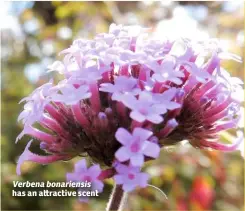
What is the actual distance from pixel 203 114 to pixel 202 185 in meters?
1.52

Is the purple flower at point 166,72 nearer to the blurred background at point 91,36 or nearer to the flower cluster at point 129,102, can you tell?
the flower cluster at point 129,102

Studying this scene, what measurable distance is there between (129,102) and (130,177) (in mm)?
141

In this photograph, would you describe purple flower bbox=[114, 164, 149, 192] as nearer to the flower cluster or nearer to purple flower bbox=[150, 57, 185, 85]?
the flower cluster

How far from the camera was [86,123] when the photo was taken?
1071mm

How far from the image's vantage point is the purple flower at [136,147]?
0.88 m

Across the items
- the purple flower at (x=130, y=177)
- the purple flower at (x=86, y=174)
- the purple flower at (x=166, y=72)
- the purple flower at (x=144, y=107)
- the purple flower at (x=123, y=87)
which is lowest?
the purple flower at (x=86, y=174)

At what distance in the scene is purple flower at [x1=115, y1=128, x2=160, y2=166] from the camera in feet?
2.89

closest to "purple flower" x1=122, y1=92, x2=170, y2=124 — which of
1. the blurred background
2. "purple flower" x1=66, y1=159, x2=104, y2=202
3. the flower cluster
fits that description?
the flower cluster

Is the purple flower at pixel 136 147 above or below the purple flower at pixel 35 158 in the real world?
above

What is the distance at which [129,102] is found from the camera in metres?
0.92

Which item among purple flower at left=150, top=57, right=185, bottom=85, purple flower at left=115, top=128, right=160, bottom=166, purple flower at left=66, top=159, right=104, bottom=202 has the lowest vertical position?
purple flower at left=66, top=159, right=104, bottom=202

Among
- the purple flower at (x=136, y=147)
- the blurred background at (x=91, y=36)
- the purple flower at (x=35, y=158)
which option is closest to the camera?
the purple flower at (x=136, y=147)

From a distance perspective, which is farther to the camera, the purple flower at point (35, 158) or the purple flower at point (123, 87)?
the purple flower at point (35, 158)

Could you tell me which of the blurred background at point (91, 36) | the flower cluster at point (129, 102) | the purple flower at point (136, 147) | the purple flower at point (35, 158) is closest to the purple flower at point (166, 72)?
the flower cluster at point (129, 102)
